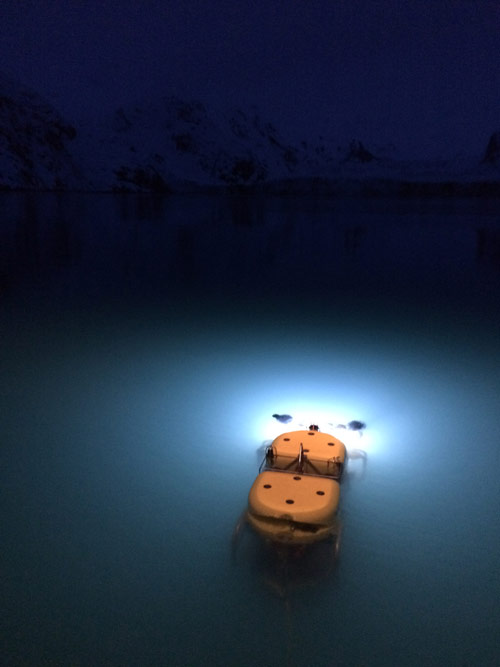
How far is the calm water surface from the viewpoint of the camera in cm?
636

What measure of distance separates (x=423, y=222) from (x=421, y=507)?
2999 inches

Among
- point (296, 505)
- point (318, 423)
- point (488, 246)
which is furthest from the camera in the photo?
point (488, 246)

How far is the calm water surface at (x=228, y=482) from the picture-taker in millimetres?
6355

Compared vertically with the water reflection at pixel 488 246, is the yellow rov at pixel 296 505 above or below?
below

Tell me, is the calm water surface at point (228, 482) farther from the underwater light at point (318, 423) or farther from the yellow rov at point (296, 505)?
the yellow rov at point (296, 505)

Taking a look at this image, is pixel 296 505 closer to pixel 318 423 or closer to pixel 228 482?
pixel 228 482

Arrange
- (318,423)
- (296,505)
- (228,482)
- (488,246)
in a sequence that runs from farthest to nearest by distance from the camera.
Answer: (488,246), (318,423), (228,482), (296,505)

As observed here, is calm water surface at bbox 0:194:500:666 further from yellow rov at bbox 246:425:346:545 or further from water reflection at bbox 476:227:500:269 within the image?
water reflection at bbox 476:227:500:269

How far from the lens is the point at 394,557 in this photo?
7543 mm

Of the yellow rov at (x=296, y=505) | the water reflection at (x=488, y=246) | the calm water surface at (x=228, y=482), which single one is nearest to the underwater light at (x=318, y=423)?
the calm water surface at (x=228, y=482)

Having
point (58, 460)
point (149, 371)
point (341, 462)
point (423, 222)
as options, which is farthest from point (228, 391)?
point (423, 222)

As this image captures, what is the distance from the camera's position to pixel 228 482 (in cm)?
924

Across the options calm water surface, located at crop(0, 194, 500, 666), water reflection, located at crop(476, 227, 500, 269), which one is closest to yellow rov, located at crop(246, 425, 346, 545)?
calm water surface, located at crop(0, 194, 500, 666)

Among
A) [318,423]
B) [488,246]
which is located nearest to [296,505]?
[318,423]
